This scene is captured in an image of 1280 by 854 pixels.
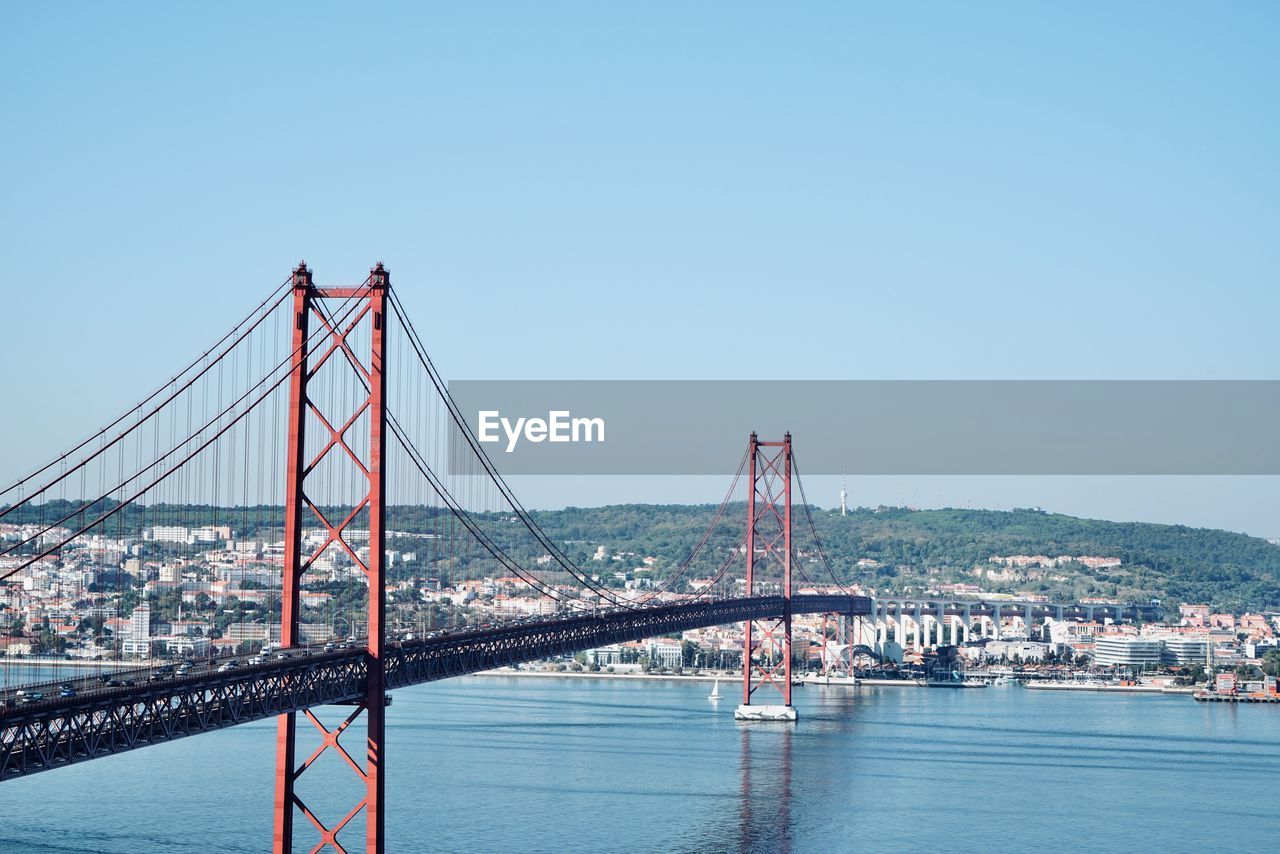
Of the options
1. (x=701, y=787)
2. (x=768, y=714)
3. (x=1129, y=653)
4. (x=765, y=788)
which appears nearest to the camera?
(x=701, y=787)

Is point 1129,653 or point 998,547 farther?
point 998,547

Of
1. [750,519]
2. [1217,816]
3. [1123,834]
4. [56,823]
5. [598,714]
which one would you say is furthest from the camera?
[750,519]

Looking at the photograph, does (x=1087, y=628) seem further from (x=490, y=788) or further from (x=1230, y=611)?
(x=490, y=788)

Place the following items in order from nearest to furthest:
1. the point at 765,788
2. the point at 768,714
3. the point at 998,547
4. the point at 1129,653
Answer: the point at 765,788 < the point at 768,714 < the point at 1129,653 < the point at 998,547

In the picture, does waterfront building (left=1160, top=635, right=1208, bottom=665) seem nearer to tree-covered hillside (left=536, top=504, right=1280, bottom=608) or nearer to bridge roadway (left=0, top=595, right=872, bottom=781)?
tree-covered hillside (left=536, top=504, right=1280, bottom=608)

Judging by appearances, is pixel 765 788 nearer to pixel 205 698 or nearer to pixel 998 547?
pixel 205 698

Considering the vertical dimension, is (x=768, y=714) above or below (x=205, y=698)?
below

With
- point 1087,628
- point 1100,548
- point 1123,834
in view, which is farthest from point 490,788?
point 1100,548

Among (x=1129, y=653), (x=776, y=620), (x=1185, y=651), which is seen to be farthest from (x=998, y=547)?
(x=776, y=620)
